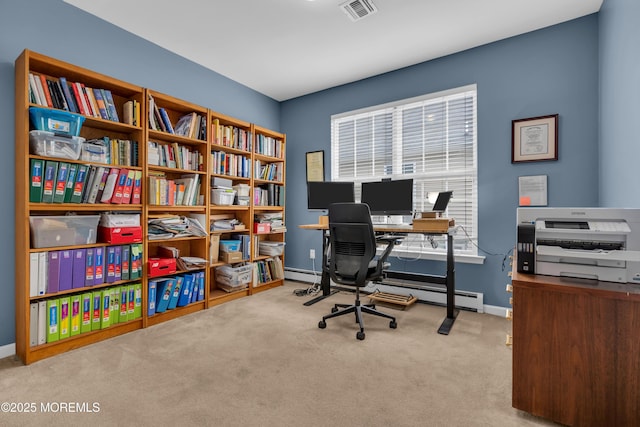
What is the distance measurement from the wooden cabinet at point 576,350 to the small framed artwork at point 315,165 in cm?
300

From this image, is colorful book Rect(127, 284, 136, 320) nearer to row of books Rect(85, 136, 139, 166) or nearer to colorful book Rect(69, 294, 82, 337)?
colorful book Rect(69, 294, 82, 337)

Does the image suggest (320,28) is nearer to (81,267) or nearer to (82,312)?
(81,267)

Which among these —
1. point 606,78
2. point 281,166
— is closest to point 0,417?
point 281,166

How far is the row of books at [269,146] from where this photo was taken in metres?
3.96

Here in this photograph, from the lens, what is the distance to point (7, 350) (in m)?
2.18

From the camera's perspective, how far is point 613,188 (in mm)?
2248

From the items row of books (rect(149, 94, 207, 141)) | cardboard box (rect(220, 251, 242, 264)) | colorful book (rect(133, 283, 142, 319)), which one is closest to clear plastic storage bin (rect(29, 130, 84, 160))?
row of books (rect(149, 94, 207, 141))

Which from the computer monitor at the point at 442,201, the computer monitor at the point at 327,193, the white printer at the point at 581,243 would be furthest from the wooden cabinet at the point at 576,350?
the computer monitor at the point at 327,193

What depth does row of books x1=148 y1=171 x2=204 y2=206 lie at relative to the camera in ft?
9.00

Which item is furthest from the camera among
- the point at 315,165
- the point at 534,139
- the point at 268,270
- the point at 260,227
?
the point at 315,165

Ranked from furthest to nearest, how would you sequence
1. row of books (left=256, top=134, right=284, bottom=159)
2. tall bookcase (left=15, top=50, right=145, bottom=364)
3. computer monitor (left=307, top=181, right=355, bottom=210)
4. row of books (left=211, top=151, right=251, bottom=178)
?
row of books (left=256, top=134, right=284, bottom=159) < computer monitor (left=307, top=181, right=355, bottom=210) < row of books (left=211, top=151, right=251, bottom=178) < tall bookcase (left=15, top=50, right=145, bottom=364)

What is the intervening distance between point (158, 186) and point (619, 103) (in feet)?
12.1

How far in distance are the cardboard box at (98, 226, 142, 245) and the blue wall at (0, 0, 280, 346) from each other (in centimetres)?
54

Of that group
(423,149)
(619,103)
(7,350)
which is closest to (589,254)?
(619,103)
